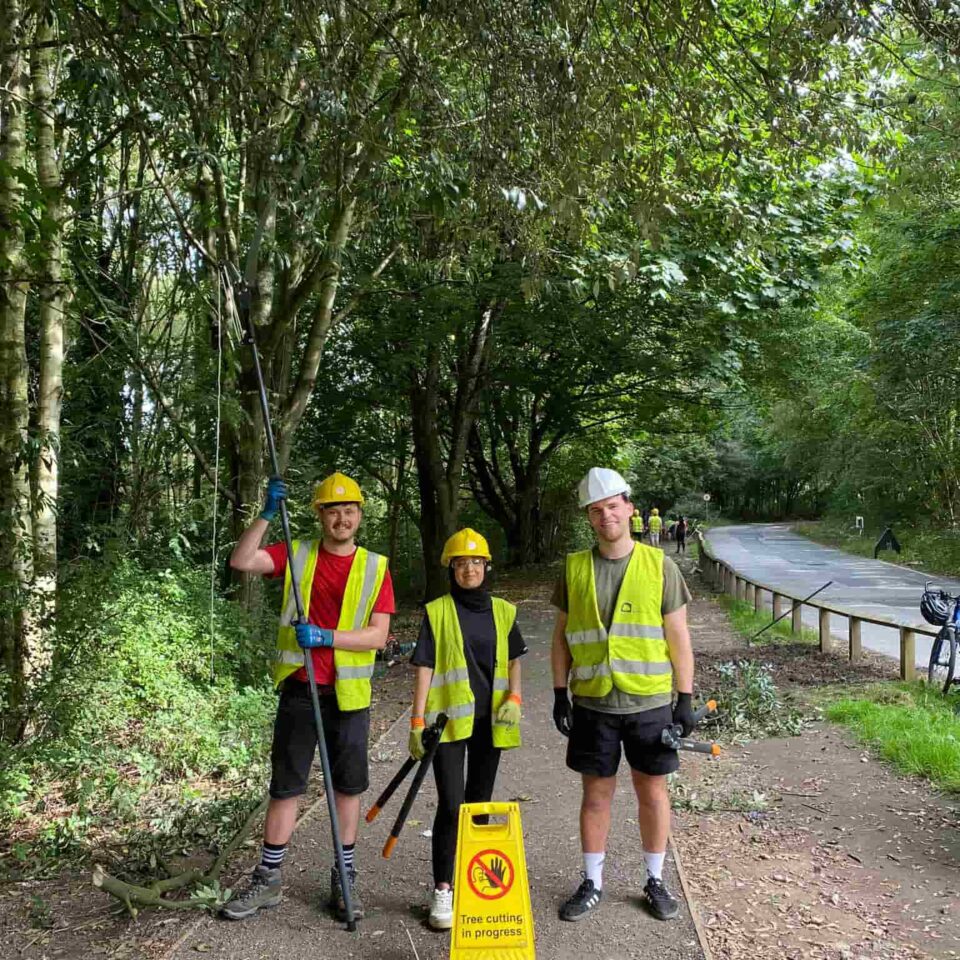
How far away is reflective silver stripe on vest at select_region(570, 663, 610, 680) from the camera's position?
13.1 feet

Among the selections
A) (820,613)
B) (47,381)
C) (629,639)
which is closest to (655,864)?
(629,639)

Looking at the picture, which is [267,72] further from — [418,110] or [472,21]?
[472,21]

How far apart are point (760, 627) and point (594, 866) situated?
399 inches

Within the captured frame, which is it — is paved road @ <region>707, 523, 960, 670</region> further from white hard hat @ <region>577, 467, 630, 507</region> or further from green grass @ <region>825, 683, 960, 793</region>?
white hard hat @ <region>577, 467, 630, 507</region>

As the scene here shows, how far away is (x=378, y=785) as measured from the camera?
21.6 feet

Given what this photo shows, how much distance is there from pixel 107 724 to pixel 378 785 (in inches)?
79.4

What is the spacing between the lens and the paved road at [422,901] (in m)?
3.78

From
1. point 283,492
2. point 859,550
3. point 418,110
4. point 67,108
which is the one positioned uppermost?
point 67,108

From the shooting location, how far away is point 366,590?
13.6ft

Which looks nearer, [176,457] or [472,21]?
[472,21]

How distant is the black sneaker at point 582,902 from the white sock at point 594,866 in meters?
0.02

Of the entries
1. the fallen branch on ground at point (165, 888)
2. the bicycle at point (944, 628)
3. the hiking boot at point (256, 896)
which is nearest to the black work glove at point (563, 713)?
the hiking boot at point (256, 896)

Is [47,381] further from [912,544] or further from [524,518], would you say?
[912,544]

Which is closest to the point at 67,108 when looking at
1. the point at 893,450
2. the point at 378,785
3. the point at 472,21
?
the point at 472,21
